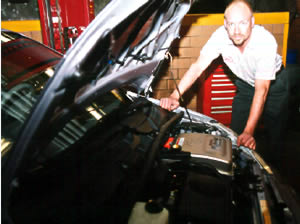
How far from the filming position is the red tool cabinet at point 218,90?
3.28 meters

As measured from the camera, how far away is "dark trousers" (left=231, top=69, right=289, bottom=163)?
2.48m

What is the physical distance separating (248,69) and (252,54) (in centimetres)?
18

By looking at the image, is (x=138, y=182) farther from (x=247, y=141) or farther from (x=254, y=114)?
(x=254, y=114)

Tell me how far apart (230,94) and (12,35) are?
2726 millimetres

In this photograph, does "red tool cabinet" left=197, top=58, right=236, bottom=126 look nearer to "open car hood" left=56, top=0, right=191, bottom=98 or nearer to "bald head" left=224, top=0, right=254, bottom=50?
"bald head" left=224, top=0, right=254, bottom=50

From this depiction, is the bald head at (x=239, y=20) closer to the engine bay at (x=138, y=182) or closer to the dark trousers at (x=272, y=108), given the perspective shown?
the dark trousers at (x=272, y=108)

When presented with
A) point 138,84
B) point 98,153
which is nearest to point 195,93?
point 138,84

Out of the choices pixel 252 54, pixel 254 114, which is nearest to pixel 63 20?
pixel 252 54

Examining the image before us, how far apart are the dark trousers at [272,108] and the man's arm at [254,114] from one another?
541 millimetres

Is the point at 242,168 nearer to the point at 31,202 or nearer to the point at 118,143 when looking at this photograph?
the point at 118,143

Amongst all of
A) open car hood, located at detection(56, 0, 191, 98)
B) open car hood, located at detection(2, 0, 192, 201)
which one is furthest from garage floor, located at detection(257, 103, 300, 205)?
open car hood, located at detection(2, 0, 192, 201)

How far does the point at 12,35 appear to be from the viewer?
155 cm

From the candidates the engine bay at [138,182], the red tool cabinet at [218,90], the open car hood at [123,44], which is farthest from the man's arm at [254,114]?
the red tool cabinet at [218,90]

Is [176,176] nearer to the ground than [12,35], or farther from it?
nearer to the ground
